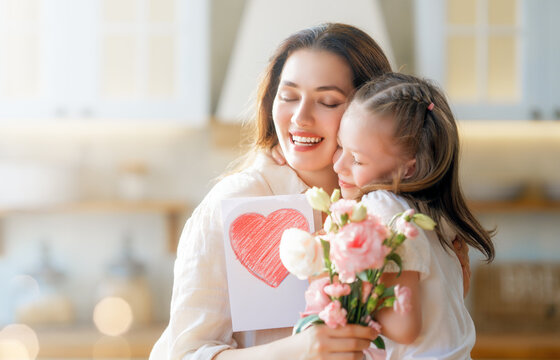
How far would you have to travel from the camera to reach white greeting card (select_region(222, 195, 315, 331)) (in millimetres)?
1229

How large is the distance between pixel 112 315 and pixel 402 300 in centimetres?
248

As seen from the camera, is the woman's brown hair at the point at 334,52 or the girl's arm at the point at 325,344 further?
the woman's brown hair at the point at 334,52

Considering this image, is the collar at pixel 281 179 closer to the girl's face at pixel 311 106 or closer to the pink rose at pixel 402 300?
the girl's face at pixel 311 106

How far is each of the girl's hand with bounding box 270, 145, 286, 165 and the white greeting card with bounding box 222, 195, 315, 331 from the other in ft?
0.70

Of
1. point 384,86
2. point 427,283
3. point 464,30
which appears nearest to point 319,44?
point 384,86

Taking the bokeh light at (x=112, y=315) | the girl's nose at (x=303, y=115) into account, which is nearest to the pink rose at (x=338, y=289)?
the girl's nose at (x=303, y=115)

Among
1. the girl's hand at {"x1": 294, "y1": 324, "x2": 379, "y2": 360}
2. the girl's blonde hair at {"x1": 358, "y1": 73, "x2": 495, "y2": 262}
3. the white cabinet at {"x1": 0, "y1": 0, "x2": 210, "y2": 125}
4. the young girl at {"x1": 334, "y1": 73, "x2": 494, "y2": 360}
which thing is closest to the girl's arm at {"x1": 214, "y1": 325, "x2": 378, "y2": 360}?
the girl's hand at {"x1": 294, "y1": 324, "x2": 379, "y2": 360}

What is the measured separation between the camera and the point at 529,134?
Result: 3.61m

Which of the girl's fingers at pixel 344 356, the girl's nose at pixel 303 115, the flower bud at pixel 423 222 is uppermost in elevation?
the girl's nose at pixel 303 115

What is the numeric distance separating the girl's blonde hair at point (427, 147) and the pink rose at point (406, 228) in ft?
0.50

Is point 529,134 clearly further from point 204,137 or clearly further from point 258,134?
point 258,134

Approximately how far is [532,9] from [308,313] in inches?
104

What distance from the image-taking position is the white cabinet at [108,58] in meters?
3.15

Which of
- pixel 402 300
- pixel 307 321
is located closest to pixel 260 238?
pixel 307 321
